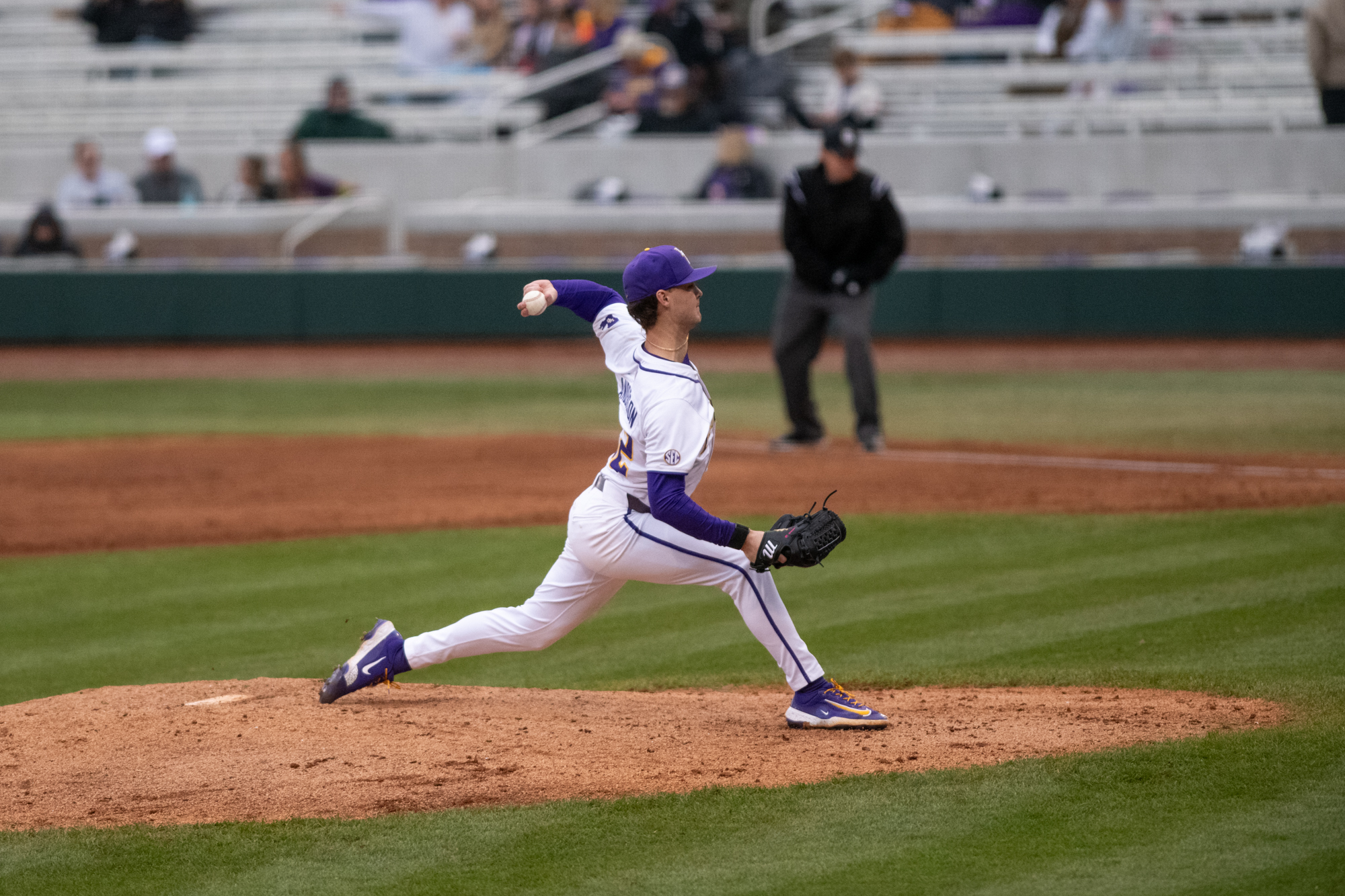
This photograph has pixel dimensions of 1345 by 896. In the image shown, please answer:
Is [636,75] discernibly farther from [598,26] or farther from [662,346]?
[662,346]

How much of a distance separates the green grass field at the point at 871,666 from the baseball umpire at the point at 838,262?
185 cm

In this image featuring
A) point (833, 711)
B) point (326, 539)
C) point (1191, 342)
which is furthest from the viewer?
point (1191, 342)

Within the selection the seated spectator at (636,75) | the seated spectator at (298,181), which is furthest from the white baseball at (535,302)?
the seated spectator at (636,75)

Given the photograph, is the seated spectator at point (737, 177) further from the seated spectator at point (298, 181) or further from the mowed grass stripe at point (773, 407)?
the seated spectator at point (298, 181)

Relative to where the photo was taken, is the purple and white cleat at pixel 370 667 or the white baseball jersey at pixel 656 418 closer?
the white baseball jersey at pixel 656 418

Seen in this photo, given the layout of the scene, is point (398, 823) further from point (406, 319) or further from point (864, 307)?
point (406, 319)

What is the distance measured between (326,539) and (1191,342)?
11859 millimetres

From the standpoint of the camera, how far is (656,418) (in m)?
4.92

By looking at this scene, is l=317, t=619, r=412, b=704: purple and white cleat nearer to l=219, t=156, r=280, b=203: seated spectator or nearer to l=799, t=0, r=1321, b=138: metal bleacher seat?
l=219, t=156, r=280, b=203: seated spectator

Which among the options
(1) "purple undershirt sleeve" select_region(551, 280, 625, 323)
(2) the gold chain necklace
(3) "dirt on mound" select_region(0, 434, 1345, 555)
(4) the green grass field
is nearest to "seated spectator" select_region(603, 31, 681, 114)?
(3) "dirt on mound" select_region(0, 434, 1345, 555)

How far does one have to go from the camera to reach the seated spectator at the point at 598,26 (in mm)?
21734

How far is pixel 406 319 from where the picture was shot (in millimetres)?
19094

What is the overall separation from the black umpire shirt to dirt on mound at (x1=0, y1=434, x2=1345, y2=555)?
1.39 meters

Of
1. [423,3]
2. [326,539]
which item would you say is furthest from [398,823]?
[423,3]
